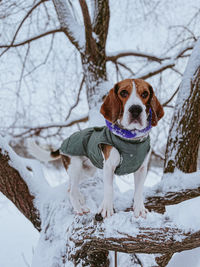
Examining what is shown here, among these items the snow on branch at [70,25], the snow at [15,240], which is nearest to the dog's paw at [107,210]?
the snow on branch at [70,25]

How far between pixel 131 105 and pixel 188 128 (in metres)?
1.07

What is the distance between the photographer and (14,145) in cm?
553

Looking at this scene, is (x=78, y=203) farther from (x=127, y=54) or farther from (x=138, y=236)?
(x=127, y=54)

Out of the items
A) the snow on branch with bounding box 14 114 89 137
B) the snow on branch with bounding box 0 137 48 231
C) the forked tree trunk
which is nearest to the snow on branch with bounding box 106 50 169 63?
the snow on branch with bounding box 14 114 89 137

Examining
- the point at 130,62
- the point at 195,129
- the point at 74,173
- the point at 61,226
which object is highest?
the point at 130,62

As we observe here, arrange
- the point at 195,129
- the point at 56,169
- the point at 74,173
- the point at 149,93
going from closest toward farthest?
the point at 149,93 → the point at 74,173 → the point at 195,129 → the point at 56,169

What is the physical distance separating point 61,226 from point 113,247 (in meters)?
0.66

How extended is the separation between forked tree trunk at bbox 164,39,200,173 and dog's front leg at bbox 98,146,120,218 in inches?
33.7

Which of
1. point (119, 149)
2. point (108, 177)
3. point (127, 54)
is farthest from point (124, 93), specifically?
point (127, 54)

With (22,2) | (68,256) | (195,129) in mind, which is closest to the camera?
(68,256)

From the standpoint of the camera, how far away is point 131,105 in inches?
60.5

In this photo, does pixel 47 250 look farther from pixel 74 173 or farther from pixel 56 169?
pixel 56 169

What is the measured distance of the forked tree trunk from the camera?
2342 millimetres

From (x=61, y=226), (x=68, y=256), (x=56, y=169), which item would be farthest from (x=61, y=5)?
(x=56, y=169)
